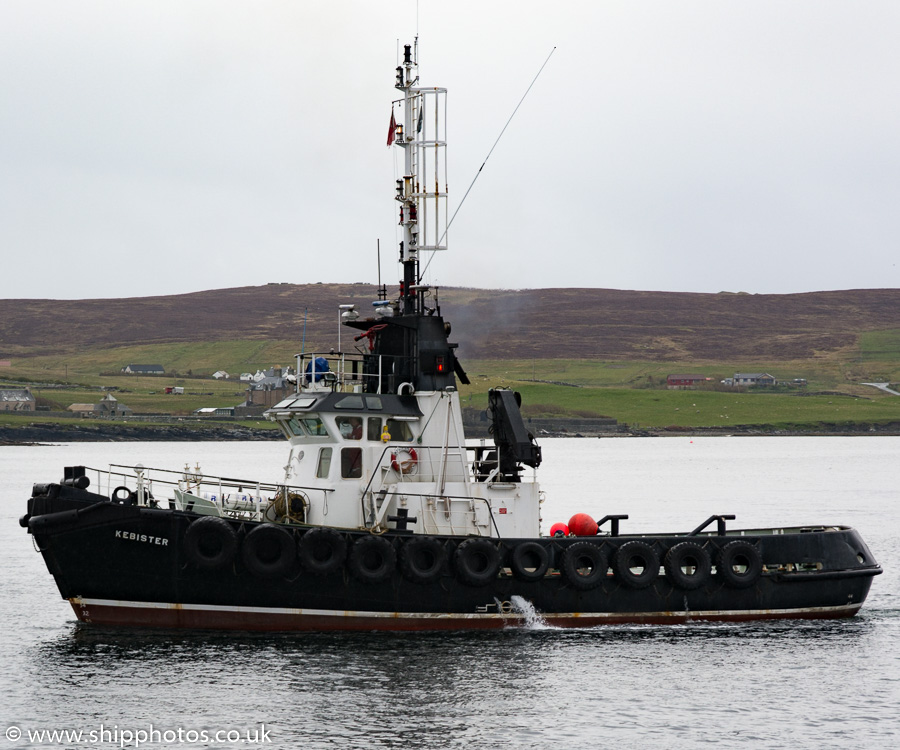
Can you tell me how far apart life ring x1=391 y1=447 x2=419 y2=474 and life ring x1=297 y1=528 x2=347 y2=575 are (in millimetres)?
1816

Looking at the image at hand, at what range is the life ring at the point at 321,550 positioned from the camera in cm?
1977

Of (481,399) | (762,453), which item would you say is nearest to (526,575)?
(762,453)

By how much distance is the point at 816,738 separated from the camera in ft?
53.2

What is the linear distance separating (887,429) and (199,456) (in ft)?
264

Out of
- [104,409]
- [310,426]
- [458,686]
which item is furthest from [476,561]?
A: [104,409]

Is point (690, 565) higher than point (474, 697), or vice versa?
point (690, 565)

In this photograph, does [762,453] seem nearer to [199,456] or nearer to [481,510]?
[199,456]

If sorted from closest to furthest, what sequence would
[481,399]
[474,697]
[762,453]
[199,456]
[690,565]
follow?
[474,697]
[690,565]
[199,456]
[762,453]
[481,399]

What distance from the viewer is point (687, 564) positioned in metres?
21.8

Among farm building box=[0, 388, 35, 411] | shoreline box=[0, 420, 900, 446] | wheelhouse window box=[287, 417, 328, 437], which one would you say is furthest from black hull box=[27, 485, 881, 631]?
farm building box=[0, 388, 35, 411]

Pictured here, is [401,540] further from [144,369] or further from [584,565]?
[144,369]

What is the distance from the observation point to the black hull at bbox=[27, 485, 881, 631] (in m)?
19.6

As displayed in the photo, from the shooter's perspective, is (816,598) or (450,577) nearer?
(450,577)

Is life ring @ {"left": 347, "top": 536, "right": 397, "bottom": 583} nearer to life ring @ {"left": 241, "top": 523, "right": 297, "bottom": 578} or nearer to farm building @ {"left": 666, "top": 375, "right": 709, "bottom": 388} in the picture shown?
life ring @ {"left": 241, "top": 523, "right": 297, "bottom": 578}
